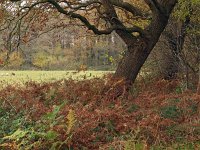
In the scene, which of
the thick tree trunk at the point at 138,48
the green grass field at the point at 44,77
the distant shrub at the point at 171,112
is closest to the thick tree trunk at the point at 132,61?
the thick tree trunk at the point at 138,48

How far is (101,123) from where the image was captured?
8.96m

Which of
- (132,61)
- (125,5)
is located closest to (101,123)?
(132,61)

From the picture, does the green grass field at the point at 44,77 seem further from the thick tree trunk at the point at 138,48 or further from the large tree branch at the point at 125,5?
the large tree branch at the point at 125,5

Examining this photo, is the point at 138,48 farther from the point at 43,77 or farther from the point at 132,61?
the point at 43,77

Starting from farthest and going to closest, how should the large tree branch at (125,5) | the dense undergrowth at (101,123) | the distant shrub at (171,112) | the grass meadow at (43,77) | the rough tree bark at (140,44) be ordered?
the grass meadow at (43,77) → the large tree branch at (125,5) → the rough tree bark at (140,44) → the distant shrub at (171,112) → the dense undergrowth at (101,123)

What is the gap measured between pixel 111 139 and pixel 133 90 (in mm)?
5791

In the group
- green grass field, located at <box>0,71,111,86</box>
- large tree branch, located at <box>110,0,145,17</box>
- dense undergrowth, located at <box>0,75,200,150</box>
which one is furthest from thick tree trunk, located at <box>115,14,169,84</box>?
green grass field, located at <box>0,71,111,86</box>

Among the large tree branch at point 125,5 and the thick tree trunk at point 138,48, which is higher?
the large tree branch at point 125,5

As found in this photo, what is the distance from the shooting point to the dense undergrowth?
25.0 ft

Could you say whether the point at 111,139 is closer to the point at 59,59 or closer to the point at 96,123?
the point at 96,123

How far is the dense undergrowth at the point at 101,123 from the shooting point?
7.62 meters

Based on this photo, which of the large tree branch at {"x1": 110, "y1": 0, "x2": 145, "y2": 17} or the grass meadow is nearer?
the large tree branch at {"x1": 110, "y1": 0, "x2": 145, "y2": 17}

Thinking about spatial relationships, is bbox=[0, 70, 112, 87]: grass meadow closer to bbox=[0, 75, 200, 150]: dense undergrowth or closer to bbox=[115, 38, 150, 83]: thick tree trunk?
bbox=[115, 38, 150, 83]: thick tree trunk

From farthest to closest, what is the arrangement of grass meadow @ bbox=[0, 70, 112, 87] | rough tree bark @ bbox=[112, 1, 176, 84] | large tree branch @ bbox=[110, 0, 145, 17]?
grass meadow @ bbox=[0, 70, 112, 87] → large tree branch @ bbox=[110, 0, 145, 17] → rough tree bark @ bbox=[112, 1, 176, 84]
